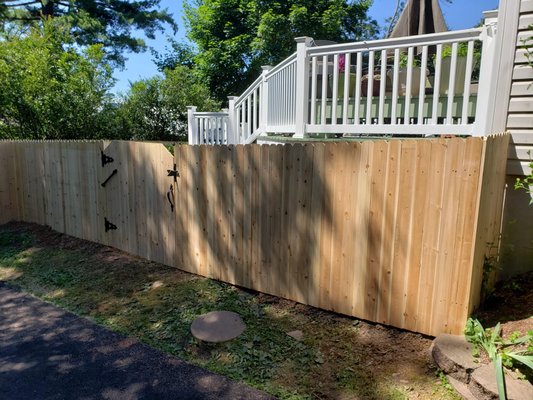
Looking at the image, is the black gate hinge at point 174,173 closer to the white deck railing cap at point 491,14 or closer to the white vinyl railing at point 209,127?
the white deck railing cap at point 491,14

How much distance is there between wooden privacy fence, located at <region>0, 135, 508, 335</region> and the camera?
2.90 metres

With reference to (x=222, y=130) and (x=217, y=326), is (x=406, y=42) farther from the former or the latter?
(x=222, y=130)

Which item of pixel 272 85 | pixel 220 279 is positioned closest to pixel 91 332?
pixel 220 279

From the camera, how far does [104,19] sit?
17125mm

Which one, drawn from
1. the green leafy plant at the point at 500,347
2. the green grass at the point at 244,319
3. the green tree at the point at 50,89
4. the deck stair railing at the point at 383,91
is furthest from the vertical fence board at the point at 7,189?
the green leafy plant at the point at 500,347

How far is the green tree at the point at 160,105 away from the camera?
12.5 m

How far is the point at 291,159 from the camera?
3.66 m

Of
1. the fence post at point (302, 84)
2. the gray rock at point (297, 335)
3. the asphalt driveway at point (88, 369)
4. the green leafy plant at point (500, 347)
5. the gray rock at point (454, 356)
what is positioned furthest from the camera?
the fence post at point (302, 84)

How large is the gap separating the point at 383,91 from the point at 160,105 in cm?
1015

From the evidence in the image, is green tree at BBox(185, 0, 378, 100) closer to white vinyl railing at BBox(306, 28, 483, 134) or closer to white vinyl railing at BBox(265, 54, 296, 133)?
white vinyl railing at BBox(265, 54, 296, 133)

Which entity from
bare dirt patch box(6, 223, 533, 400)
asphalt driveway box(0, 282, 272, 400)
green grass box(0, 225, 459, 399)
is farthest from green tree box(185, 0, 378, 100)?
asphalt driveway box(0, 282, 272, 400)

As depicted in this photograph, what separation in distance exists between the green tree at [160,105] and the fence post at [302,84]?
322 inches

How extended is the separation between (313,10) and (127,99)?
9402 millimetres

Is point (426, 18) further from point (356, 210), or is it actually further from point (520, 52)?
point (356, 210)
